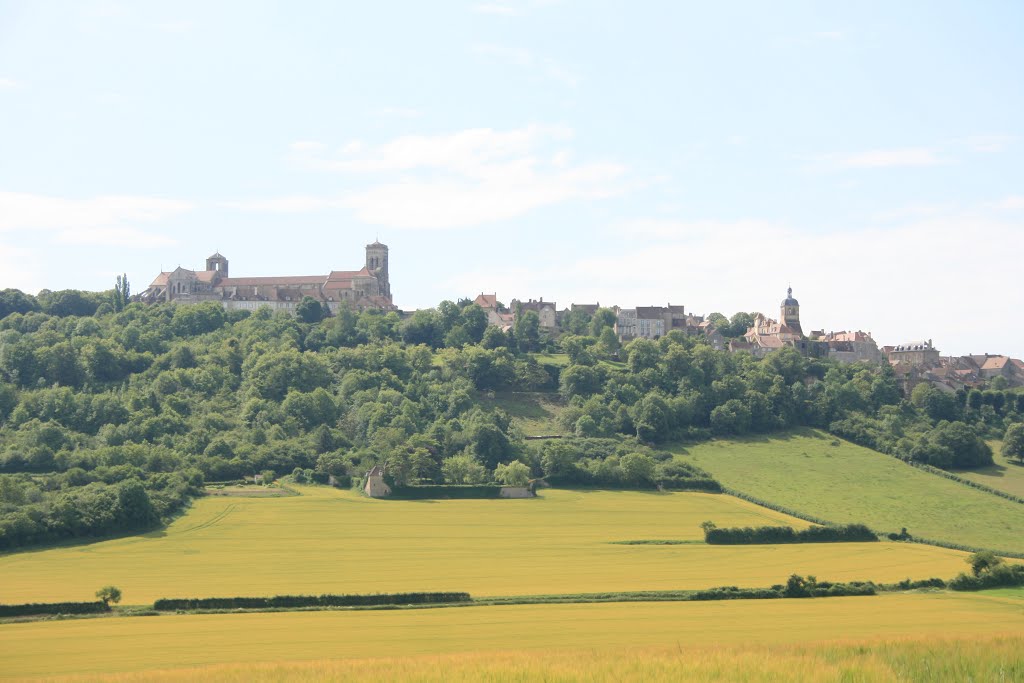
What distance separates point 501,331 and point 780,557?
77.7 m

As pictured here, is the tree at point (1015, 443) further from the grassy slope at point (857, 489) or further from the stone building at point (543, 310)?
the stone building at point (543, 310)

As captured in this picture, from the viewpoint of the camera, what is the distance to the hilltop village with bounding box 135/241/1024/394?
547 feet

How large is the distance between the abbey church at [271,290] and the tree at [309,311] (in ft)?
26.1

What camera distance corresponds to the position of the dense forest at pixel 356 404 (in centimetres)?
9525

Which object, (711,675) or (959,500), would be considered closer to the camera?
(711,675)

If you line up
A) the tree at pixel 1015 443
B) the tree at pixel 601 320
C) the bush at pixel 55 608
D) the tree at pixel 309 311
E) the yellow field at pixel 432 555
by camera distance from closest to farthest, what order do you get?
the bush at pixel 55 608 → the yellow field at pixel 432 555 → the tree at pixel 1015 443 → the tree at pixel 309 311 → the tree at pixel 601 320

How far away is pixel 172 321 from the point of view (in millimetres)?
152000

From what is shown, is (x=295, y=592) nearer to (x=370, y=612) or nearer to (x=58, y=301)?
(x=370, y=612)

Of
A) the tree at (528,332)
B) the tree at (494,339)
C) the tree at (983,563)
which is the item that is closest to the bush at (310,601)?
the tree at (983,563)

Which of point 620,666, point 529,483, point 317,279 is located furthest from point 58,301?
point 620,666

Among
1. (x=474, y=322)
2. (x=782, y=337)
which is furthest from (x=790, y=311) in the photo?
(x=474, y=322)

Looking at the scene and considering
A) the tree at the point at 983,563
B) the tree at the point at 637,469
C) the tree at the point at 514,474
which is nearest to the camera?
the tree at the point at 983,563

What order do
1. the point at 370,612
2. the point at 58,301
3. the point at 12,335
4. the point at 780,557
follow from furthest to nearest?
the point at 58,301
the point at 12,335
the point at 780,557
the point at 370,612

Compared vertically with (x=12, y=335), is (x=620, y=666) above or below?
below
